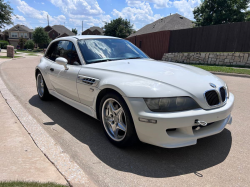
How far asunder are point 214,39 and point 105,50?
12.5 metres

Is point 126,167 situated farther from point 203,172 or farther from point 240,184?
point 240,184

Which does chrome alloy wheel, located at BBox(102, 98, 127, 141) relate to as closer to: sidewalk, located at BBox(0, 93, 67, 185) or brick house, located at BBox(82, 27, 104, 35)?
sidewalk, located at BBox(0, 93, 67, 185)

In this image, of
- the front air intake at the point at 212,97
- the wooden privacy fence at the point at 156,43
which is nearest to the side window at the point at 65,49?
the front air intake at the point at 212,97

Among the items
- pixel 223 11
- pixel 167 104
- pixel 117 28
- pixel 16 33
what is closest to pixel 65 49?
pixel 167 104

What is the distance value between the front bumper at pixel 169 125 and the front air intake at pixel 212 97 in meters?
0.11

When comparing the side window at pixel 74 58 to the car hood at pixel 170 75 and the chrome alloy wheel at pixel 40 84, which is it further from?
the chrome alloy wheel at pixel 40 84

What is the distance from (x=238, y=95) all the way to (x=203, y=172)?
166 inches

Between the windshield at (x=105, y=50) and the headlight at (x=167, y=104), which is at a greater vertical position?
the windshield at (x=105, y=50)

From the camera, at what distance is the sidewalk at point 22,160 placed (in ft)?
7.25

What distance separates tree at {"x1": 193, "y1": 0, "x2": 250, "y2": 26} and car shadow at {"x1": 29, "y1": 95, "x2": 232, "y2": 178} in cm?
3245

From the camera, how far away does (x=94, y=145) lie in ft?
9.87

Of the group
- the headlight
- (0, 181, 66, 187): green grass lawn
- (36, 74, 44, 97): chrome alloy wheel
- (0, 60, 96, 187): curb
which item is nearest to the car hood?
the headlight

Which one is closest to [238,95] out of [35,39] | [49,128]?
[49,128]

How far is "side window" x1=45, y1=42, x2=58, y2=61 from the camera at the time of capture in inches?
189
